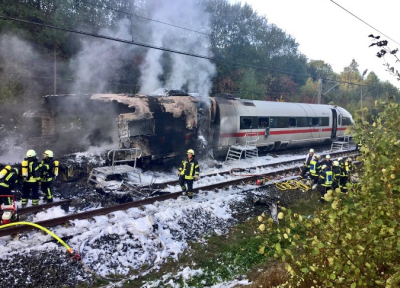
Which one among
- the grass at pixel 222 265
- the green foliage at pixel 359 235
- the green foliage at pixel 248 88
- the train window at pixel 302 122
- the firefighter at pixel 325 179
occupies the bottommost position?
the grass at pixel 222 265

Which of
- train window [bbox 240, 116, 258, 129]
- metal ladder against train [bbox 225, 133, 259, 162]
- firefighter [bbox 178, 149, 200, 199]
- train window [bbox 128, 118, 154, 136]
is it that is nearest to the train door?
metal ladder against train [bbox 225, 133, 259, 162]

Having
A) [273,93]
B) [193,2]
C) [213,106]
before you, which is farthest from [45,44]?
[273,93]

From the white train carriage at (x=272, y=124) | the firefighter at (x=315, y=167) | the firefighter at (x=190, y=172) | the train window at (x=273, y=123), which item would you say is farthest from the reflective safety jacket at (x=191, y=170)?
the train window at (x=273, y=123)

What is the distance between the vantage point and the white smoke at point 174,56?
74.8 feet

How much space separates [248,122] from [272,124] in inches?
77.5

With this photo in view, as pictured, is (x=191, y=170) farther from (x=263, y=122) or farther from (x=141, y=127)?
(x=263, y=122)

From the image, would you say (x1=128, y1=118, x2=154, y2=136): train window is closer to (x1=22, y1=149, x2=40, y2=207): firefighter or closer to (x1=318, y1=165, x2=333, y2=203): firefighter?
(x1=22, y1=149, x2=40, y2=207): firefighter

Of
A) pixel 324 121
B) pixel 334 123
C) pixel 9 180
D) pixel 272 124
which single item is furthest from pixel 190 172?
pixel 334 123

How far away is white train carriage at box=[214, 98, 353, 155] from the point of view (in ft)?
50.8

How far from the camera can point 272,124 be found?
17.6m

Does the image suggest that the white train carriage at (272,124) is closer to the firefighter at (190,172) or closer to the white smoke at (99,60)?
the firefighter at (190,172)

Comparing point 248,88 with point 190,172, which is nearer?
point 190,172

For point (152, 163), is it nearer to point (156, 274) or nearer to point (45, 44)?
point (156, 274)

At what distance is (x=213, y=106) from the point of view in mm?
15000
